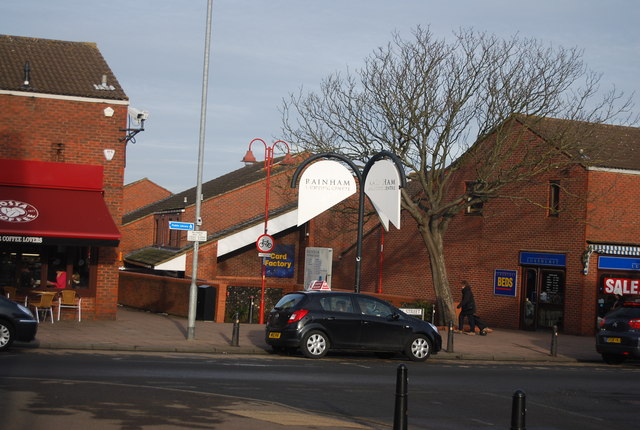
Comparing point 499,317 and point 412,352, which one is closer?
point 412,352

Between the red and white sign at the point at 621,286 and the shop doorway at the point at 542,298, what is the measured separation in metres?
1.57

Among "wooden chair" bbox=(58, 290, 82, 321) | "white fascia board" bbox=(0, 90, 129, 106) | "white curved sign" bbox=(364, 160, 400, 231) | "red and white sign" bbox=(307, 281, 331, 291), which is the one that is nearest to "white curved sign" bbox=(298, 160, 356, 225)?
"white curved sign" bbox=(364, 160, 400, 231)

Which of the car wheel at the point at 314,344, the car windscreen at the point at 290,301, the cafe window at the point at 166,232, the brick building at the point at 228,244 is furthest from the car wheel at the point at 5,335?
the cafe window at the point at 166,232

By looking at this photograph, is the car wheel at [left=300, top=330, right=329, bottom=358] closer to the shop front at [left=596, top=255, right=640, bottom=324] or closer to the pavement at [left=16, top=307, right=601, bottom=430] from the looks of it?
the pavement at [left=16, top=307, right=601, bottom=430]

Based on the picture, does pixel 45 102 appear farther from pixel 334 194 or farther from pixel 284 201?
pixel 284 201

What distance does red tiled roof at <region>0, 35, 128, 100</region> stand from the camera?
25.5 metres

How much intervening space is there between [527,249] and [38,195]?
1776cm

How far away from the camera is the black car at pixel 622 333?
71.2 ft

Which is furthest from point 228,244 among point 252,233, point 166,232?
point 166,232

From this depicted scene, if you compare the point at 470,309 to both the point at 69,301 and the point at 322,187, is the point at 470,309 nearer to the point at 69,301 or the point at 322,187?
the point at 322,187

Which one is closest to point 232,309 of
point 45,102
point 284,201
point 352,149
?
Result: point 352,149

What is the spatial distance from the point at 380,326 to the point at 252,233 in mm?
20473

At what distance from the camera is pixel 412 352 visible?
66.6ft

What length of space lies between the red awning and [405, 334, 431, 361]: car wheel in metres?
8.60
